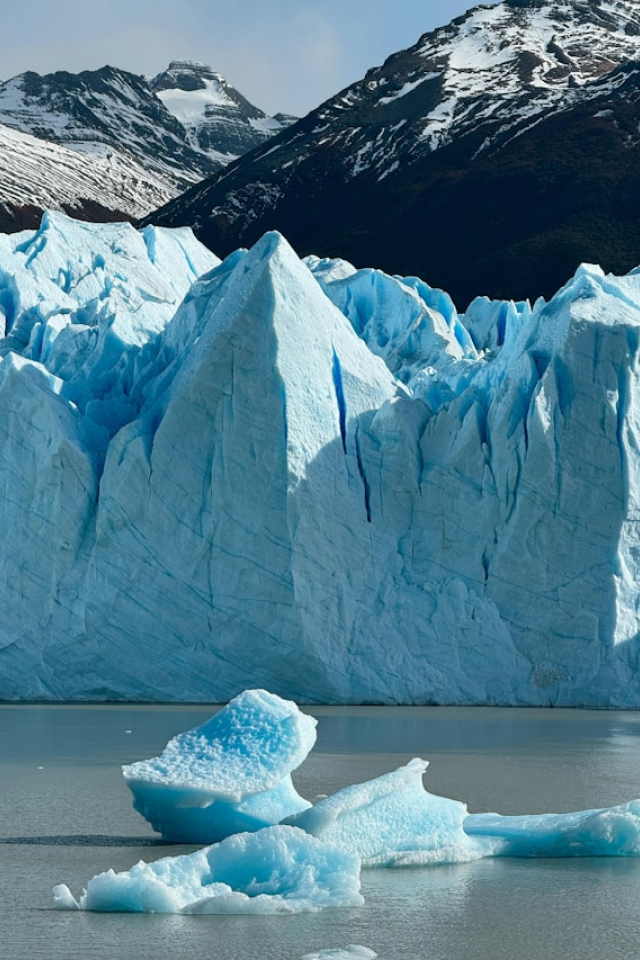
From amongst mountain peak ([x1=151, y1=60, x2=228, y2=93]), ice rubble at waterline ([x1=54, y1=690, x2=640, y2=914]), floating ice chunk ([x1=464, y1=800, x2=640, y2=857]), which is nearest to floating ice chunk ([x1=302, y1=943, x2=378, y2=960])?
ice rubble at waterline ([x1=54, y1=690, x2=640, y2=914])

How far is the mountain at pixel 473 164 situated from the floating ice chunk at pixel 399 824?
31112 mm

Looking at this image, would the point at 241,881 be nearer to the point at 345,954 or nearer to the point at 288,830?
the point at 288,830

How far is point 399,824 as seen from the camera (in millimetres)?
6699

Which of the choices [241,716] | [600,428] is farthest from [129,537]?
[241,716]

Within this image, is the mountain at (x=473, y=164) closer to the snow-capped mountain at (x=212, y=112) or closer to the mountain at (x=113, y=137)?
the mountain at (x=113, y=137)

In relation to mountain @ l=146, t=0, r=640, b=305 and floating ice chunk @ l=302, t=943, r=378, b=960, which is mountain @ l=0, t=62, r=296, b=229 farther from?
floating ice chunk @ l=302, t=943, r=378, b=960

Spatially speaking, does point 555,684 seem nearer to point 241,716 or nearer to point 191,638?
point 191,638

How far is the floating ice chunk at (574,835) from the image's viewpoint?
6770 millimetres

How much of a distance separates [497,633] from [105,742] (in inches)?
200

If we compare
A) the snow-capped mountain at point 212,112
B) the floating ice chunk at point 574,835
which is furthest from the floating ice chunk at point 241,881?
the snow-capped mountain at point 212,112

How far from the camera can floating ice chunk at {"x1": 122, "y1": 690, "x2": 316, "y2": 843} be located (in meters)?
6.70

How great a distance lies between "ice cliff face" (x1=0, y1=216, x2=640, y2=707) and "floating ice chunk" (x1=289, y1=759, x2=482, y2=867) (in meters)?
8.26

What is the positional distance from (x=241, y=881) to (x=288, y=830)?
0.26 meters

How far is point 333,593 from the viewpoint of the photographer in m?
15.2
